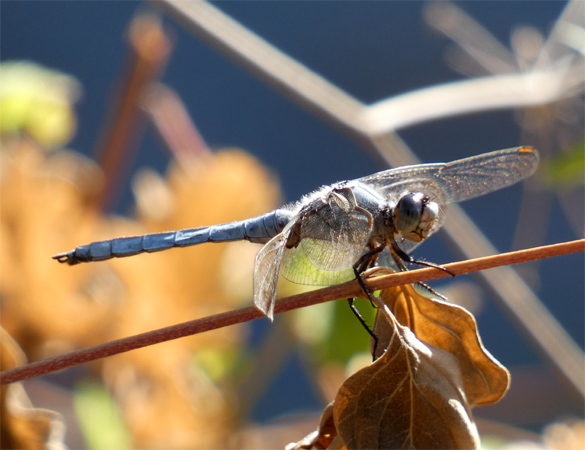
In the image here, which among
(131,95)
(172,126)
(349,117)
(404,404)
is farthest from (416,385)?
(172,126)

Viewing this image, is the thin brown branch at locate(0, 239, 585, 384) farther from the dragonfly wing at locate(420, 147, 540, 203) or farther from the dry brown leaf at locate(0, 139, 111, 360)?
the dry brown leaf at locate(0, 139, 111, 360)

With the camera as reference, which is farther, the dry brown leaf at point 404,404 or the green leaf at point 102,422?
the green leaf at point 102,422

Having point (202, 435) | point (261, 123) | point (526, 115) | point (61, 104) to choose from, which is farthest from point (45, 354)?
point (261, 123)

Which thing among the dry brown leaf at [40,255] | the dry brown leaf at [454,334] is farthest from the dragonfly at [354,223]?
the dry brown leaf at [40,255]

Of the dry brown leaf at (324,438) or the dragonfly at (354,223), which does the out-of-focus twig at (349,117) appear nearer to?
the dragonfly at (354,223)

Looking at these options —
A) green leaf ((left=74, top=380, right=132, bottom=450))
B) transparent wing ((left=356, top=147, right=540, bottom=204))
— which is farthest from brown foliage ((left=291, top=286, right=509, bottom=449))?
green leaf ((left=74, top=380, right=132, bottom=450))

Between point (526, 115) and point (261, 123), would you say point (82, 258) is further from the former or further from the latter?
point (261, 123)

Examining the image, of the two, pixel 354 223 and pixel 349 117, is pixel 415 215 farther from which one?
pixel 349 117
